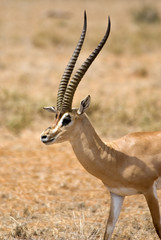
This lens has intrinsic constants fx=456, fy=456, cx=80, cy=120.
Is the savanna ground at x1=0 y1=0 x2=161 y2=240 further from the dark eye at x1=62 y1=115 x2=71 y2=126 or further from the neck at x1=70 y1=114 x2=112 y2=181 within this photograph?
the dark eye at x1=62 y1=115 x2=71 y2=126

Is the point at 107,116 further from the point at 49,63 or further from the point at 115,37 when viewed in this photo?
the point at 115,37

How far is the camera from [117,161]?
466 cm

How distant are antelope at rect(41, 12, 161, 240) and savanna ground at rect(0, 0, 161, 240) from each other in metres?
0.84

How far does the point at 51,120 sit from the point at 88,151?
6.35 metres

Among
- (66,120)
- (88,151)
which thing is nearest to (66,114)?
(66,120)

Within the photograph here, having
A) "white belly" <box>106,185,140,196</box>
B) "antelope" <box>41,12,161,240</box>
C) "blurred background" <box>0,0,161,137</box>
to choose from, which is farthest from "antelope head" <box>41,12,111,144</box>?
"blurred background" <box>0,0,161,137</box>

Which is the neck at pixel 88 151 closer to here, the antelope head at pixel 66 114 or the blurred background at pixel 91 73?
the antelope head at pixel 66 114

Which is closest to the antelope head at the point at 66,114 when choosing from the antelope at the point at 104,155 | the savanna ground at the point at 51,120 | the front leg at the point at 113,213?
the antelope at the point at 104,155

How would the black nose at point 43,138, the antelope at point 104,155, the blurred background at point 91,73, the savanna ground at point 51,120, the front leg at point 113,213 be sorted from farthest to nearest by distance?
the blurred background at point 91,73, the savanna ground at point 51,120, the front leg at point 113,213, the antelope at point 104,155, the black nose at point 43,138

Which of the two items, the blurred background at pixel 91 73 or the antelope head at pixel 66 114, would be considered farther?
the blurred background at pixel 91 73

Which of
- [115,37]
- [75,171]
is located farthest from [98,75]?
[75,171]

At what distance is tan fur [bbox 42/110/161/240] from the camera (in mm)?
4527

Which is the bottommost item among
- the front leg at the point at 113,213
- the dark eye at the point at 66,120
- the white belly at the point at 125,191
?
the front leg at the point at 113,213

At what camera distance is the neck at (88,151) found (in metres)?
4.57
